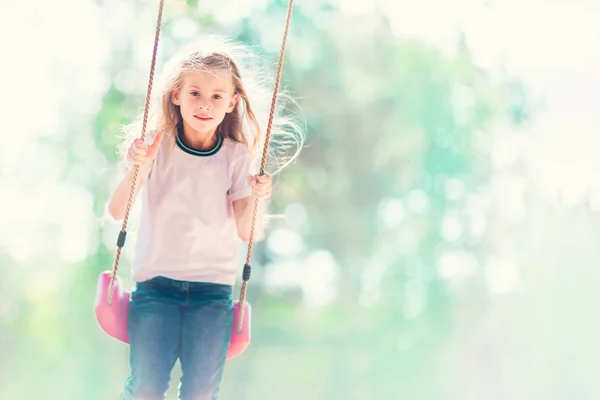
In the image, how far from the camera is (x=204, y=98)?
57.8 inches

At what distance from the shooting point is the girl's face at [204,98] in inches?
57.7

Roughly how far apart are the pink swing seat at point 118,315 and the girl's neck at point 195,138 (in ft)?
0.95

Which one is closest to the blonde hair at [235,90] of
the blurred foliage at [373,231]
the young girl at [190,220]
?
the young girl at [190,220]

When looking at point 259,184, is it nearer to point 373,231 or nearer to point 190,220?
point 190,220

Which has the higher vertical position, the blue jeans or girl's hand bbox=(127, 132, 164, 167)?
girl's hand bbox=(127, 132, 164, 167)

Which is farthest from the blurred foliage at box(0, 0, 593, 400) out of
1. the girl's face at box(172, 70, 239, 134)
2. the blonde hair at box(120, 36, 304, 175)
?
the girl's face at box(172, 70, 239, 134)

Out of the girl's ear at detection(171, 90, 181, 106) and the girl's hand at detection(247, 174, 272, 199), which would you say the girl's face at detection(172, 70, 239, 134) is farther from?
the girl's hand at detection(247, 174, 272, 199)

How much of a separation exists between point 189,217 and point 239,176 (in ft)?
0.44

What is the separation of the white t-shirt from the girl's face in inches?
2.3

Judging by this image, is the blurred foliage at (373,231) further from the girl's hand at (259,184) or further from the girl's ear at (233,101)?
the girl's hand at (259,184)

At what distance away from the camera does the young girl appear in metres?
1.39

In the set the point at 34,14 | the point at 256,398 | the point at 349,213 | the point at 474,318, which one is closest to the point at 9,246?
the point at 34,14

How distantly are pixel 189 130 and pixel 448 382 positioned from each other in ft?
6.05

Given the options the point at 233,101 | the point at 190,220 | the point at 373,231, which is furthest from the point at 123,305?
the point at 373,231
